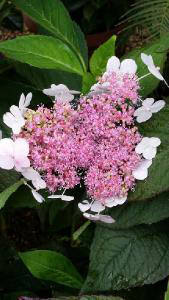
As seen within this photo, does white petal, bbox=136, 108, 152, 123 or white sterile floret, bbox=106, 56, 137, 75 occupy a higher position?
white sterile floret, bbox=106, 56, 137, 75

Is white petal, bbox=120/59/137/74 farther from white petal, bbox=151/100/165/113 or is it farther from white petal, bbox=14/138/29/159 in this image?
white petal, bbox=14/138/29/159

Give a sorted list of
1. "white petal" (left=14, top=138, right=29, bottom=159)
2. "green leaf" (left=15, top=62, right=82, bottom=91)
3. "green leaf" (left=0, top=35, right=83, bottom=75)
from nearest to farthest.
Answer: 1. "white petal" (left=14, top=138, right=29, bottom=159)
2. "green leaf" (left=0, top=35, right=83, bottom=75)
3. "green leaf" (left=15, top=62, right=82, bottom=91)

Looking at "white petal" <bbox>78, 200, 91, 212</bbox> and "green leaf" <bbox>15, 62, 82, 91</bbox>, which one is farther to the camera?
"green leaf" <bbox>15, 62, 82, 91</bbox>

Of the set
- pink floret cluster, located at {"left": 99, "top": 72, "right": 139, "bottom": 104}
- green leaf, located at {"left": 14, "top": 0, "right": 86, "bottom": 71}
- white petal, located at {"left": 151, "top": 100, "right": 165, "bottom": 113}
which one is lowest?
white petal, located at {"left": 151, "top": 100, "right": 165, "bottom": 113}

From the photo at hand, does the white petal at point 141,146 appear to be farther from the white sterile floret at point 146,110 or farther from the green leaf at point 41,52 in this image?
the green leaf at point 41,52

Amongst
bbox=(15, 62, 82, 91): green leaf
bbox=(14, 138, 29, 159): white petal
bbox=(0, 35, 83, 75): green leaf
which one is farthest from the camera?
bbox=(15, 62, 82, 91): green leaf

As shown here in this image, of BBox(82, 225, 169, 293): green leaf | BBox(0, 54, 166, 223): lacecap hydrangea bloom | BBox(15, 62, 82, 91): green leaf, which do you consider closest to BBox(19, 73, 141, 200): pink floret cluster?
BBox(0, 54, 166, 223): lacecap hydrangea bloom

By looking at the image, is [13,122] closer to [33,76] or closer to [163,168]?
[163,168]

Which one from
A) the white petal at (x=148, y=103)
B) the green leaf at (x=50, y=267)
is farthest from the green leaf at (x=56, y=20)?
the green leaf at (x=50, y=267)
